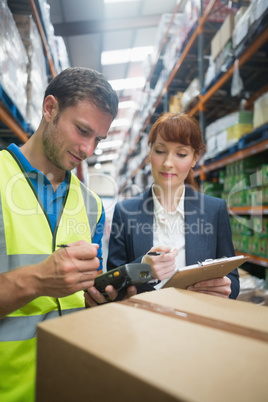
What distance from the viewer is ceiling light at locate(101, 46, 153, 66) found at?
5.85 metres

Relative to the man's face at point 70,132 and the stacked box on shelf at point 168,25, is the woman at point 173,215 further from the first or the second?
the stacked box on shelf at point 168,25

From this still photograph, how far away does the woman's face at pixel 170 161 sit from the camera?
1.62 meters

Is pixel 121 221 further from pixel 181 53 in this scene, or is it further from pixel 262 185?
pixel 181 53

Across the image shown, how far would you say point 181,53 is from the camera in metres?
4.21

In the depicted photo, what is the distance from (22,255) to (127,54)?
6.59m

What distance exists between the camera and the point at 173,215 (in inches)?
65.5

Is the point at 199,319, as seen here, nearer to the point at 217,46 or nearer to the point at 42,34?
the point at 42,34

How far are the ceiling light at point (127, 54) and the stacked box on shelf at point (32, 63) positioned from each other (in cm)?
363

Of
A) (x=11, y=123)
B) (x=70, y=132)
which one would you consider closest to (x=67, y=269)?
(x=70, y=132)

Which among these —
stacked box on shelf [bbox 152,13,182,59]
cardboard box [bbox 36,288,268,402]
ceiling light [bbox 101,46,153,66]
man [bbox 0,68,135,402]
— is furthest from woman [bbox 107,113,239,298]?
ceiling light [bbox 101,46,153,66]

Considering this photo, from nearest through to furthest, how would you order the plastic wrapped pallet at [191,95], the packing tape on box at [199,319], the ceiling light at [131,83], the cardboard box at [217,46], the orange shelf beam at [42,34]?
1. the packing tape on box at [199,319]
2. the orange shelf beam at [42,34]
3. the cardboard box at [217,46]
4. the plastic wrapped pallet at [191,95]
5. the ceiling light at [131,83]

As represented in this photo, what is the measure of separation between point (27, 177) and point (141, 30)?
19.4ft

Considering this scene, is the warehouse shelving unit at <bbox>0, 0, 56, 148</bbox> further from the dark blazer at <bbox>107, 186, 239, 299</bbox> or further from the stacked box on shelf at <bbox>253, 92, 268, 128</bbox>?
the stacked box on shelf at <bbox>253, 92, 268, 128</bbox>

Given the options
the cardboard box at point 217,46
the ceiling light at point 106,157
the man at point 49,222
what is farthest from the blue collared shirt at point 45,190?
the ceiling light at point 106,157
